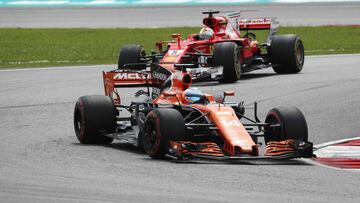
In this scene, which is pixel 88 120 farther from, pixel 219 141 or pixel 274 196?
pixel 274 196

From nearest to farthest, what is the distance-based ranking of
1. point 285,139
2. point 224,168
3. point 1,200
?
point 1,200
point 224,168
point 285,139

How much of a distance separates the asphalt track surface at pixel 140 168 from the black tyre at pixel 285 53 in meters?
4.36

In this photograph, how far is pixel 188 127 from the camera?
40.5 ft

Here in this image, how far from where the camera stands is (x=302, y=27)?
43156 millimetres

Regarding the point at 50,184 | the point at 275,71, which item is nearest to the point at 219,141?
the point at 50,184

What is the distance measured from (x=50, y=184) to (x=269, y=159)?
111 inches

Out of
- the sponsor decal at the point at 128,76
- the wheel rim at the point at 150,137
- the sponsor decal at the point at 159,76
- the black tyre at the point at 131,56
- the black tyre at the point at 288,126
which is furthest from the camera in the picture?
the black tyre at the point at 131,56

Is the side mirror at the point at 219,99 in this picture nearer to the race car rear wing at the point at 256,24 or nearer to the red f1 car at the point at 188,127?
the red f1 car at the point at 188,127

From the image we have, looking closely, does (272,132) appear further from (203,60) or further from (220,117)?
(203,60)

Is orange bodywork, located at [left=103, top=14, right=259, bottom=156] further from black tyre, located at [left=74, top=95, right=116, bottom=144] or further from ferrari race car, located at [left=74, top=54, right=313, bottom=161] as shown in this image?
black tyre, located at [left=74, top=95, right=116, bottom=144]

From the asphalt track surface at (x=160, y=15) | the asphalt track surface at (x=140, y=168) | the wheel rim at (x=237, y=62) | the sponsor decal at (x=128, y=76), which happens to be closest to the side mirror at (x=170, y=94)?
the asphalt track surface at (x=140, y=168)

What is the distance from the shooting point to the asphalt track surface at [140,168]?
31.7ft

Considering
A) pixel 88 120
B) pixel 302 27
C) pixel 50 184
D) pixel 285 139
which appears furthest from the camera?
pixel 302 27

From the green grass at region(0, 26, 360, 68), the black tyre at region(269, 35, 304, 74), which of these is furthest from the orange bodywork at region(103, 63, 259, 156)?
the green grass at region(0, 26, 360, 68)
